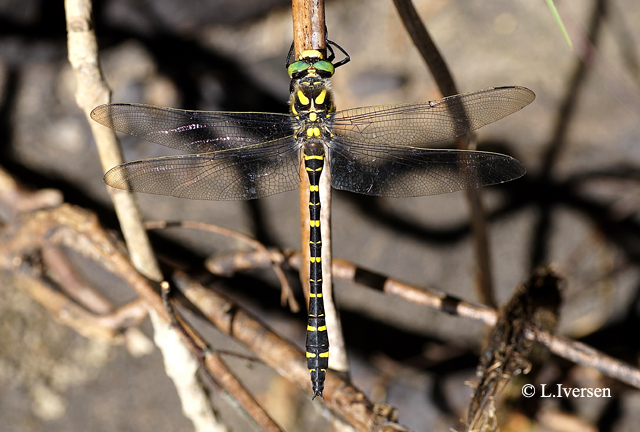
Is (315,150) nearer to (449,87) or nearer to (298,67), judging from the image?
(298,67)

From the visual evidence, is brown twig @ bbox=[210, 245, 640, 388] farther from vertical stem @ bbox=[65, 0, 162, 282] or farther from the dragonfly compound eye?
the dragonfly compound eye

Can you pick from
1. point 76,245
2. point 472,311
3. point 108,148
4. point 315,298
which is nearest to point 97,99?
point 108,148

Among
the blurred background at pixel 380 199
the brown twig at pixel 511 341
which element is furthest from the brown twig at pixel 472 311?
the blurred background at pixel 380 199

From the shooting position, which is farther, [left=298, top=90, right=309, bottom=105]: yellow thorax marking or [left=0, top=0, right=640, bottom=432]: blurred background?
[left=0, top=0, right=640, bottom=432]: blurred background

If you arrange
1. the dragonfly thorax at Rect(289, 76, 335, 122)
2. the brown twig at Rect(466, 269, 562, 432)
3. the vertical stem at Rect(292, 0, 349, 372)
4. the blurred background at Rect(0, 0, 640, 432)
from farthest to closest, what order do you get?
1. the blurred background at Rect(0, 0, 640, 432)
2. the dragonfly thorax at Rect(289, 76, 335, 122)
3. the brown twig at Rect(466, 269, 562, 432)
4. the vertical stem at Rect(292, 0, 349, 372)

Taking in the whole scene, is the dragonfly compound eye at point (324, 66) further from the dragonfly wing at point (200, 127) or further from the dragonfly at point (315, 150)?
the dragonfly wing at point (200, 127)

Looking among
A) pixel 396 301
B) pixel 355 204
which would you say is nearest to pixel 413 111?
pixel 355 204

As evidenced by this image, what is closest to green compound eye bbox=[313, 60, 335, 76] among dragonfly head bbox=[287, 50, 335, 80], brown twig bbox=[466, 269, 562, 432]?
dragonfly head bbox=[287, 50, 335, 80]
